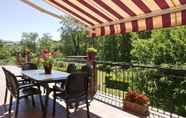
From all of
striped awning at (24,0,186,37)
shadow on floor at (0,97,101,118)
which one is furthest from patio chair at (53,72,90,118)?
striped awning at (24,0,186,37)

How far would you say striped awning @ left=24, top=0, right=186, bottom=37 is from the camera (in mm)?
3838

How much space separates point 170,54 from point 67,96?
9.60 m

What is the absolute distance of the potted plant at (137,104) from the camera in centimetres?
462

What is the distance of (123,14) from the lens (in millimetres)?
4922

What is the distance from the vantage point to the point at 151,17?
430cm

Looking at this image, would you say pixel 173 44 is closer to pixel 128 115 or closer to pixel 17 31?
pixel 128 115

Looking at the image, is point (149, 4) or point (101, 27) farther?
point (101, 27)

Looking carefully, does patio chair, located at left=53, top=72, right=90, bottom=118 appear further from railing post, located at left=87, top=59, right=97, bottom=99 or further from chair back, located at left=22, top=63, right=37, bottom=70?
chair back, located at left=22, top=63, right=37, bottom=70

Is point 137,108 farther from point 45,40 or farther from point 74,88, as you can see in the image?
point 45,40

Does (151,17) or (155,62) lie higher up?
(151,17)

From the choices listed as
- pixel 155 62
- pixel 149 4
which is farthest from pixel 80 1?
pixel 155 62

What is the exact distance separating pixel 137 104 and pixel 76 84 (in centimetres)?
159

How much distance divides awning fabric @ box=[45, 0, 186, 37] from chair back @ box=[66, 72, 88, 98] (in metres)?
1.66

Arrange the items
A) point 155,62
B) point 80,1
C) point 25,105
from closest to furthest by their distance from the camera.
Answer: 1. point 80,1
2. point 25,105
3. point 155,62
